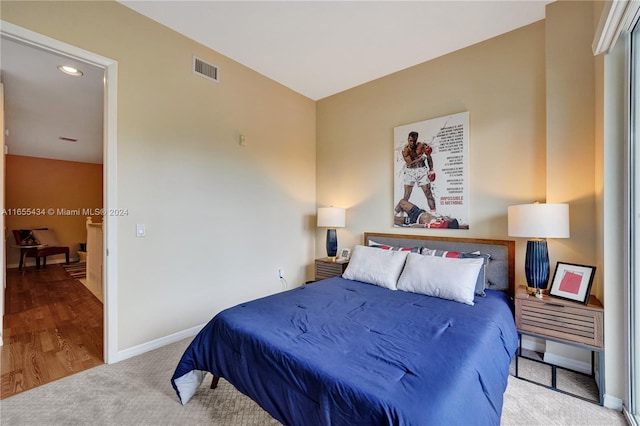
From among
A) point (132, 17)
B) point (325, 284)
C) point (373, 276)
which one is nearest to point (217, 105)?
point (132, 17)

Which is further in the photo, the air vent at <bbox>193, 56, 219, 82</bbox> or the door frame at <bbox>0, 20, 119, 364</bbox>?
the air vent at <bbox>193, 56, 219, 82</bbox>

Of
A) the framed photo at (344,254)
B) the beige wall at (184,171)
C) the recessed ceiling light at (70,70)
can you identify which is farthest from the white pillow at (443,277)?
the recessed ceiling light at (70,70)

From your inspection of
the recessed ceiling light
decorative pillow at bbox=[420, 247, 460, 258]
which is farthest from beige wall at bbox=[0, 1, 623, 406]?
the recessed ceiling light

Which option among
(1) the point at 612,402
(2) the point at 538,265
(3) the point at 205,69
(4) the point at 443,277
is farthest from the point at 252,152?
(1) the point at 612,402

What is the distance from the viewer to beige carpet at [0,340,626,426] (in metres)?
1.68

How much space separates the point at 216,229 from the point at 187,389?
157 cm

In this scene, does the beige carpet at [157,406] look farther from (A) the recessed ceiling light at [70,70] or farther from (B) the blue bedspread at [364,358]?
(A) the recessed ceiling light at [70,70]

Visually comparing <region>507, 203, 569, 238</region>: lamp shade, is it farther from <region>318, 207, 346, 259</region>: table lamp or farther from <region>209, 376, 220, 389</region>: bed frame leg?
<region>209, 376, 220, 389</region>: bed frame leg

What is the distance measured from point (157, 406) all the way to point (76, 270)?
568 cm

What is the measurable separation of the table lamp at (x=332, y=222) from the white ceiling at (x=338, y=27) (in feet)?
5.60

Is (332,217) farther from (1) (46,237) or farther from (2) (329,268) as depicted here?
(1) (46,237)

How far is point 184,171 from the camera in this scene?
276 cm

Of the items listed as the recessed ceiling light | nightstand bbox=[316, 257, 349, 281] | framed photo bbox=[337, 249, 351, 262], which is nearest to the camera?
the recessed ceiling light

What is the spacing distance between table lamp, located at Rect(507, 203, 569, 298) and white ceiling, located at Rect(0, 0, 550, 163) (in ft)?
5.58
